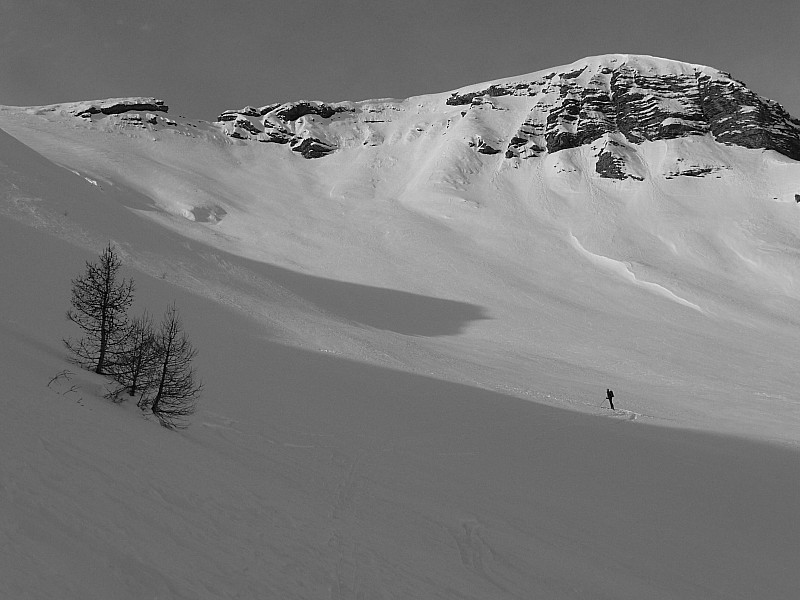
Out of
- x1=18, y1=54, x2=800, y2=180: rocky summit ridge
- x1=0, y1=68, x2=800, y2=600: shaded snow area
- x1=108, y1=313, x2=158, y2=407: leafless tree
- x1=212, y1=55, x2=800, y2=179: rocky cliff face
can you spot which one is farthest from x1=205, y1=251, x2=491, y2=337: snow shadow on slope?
x1=212, y1=55, x2=800, y2=179: rocky cliff face

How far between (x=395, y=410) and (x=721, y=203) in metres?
73.8

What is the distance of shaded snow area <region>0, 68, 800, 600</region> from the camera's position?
7230mm

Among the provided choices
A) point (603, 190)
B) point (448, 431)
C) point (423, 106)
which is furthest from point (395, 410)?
point (423, 106)

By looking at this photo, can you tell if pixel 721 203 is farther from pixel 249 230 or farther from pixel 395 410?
pixel 395 410

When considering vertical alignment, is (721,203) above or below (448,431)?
above

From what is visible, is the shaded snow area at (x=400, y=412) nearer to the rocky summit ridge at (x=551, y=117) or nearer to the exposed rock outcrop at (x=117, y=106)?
the rocky summit ridge at (x=551, y=117)

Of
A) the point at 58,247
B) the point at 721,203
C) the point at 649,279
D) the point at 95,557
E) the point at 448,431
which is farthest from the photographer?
the point at 721,203

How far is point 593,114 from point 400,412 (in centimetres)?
9739

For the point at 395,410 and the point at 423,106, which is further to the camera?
the point at 423,106

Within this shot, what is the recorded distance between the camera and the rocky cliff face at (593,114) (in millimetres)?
91438

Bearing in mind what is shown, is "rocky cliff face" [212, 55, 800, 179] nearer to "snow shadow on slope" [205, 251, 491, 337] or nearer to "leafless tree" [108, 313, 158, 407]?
"snow shadow on slope" [205, 251, 491, 337]

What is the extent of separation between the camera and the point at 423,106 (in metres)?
119

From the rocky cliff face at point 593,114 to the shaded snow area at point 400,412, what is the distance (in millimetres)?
32644

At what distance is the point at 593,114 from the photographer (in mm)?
99125
